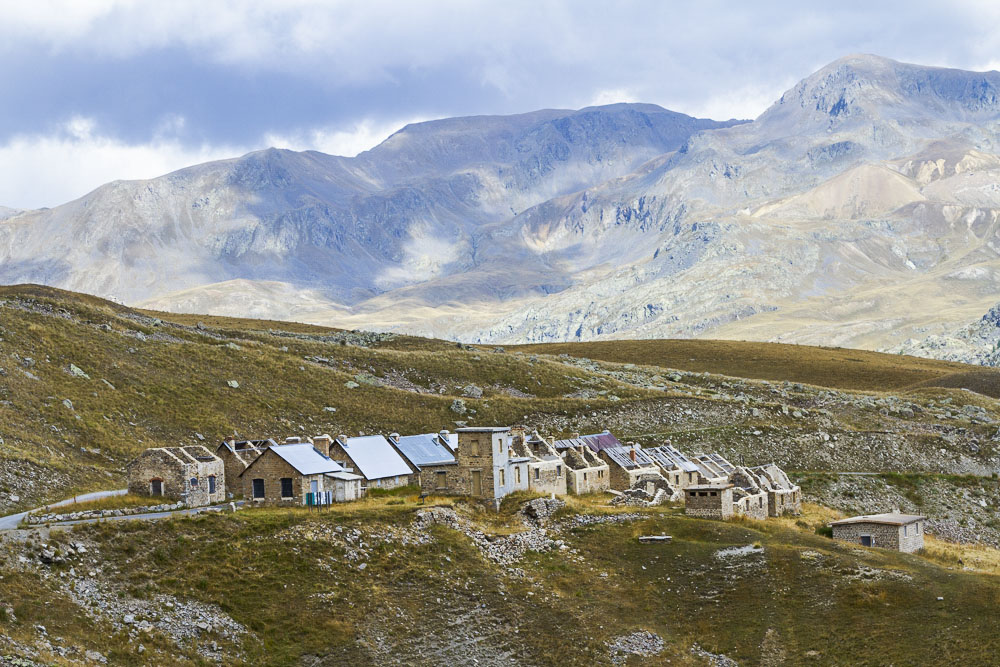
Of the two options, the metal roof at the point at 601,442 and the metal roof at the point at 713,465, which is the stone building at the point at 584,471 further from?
the metal roof at the point at 713,465

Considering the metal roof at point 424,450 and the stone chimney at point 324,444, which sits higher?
the stone chimney at point 324,444

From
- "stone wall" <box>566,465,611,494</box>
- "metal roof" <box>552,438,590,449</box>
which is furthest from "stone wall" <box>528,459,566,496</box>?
"metal roof" <box>552,438,590,449</box>

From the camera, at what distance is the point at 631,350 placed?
193875 millimetres

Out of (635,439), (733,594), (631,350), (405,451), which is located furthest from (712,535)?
(631,350)

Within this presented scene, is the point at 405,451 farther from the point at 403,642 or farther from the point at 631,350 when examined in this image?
the point at 631,350

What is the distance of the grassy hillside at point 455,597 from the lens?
124 ft

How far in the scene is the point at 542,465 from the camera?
66250mm

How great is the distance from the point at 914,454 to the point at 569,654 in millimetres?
63663

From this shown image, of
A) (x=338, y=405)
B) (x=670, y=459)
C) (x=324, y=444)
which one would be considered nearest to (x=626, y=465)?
(x=670, y=459)

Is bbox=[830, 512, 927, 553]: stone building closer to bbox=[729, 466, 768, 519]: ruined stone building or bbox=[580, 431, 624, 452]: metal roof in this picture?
bbox=[729, 466, 768, 519]: ruined stone building

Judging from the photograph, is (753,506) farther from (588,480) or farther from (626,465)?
(626,465)

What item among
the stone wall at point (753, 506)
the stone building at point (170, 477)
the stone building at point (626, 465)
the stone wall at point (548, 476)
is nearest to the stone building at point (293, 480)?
the stone building at point (170, 477)

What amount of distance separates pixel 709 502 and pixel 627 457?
20236 mm

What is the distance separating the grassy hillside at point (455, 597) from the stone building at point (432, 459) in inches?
304
